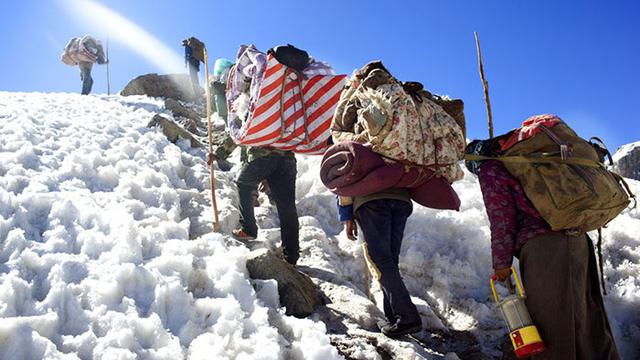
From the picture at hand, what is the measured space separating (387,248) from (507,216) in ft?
3.17

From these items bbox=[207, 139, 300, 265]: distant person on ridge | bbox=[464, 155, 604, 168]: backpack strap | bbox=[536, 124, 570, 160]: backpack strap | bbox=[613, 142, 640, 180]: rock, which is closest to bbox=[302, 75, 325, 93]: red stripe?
bbox=[207, 139, 300, 265]: distant person on ridge

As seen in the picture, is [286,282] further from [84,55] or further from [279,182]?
[84,55]

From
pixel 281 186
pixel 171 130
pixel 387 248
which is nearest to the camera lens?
pixel 387 248

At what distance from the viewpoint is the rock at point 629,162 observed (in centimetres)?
1338

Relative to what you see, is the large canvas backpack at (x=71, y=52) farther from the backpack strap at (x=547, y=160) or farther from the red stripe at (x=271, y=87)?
the backpack strap at (x=547, y=160)

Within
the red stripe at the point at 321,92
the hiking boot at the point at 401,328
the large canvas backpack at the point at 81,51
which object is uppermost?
the large canvas backpack at the point at 81,51

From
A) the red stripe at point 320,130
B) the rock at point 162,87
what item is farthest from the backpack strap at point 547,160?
the rock at point 162,87

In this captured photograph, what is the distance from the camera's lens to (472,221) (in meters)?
6.05

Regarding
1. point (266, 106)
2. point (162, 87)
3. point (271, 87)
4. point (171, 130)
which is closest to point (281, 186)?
point (266, 106)

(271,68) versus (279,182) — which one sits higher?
(271,68)

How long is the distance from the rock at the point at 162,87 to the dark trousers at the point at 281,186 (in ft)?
41.8

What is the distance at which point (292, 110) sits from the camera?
15.4 ft

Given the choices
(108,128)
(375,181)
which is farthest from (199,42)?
(375,181)

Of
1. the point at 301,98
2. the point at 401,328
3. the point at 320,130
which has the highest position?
the point at 301,98
